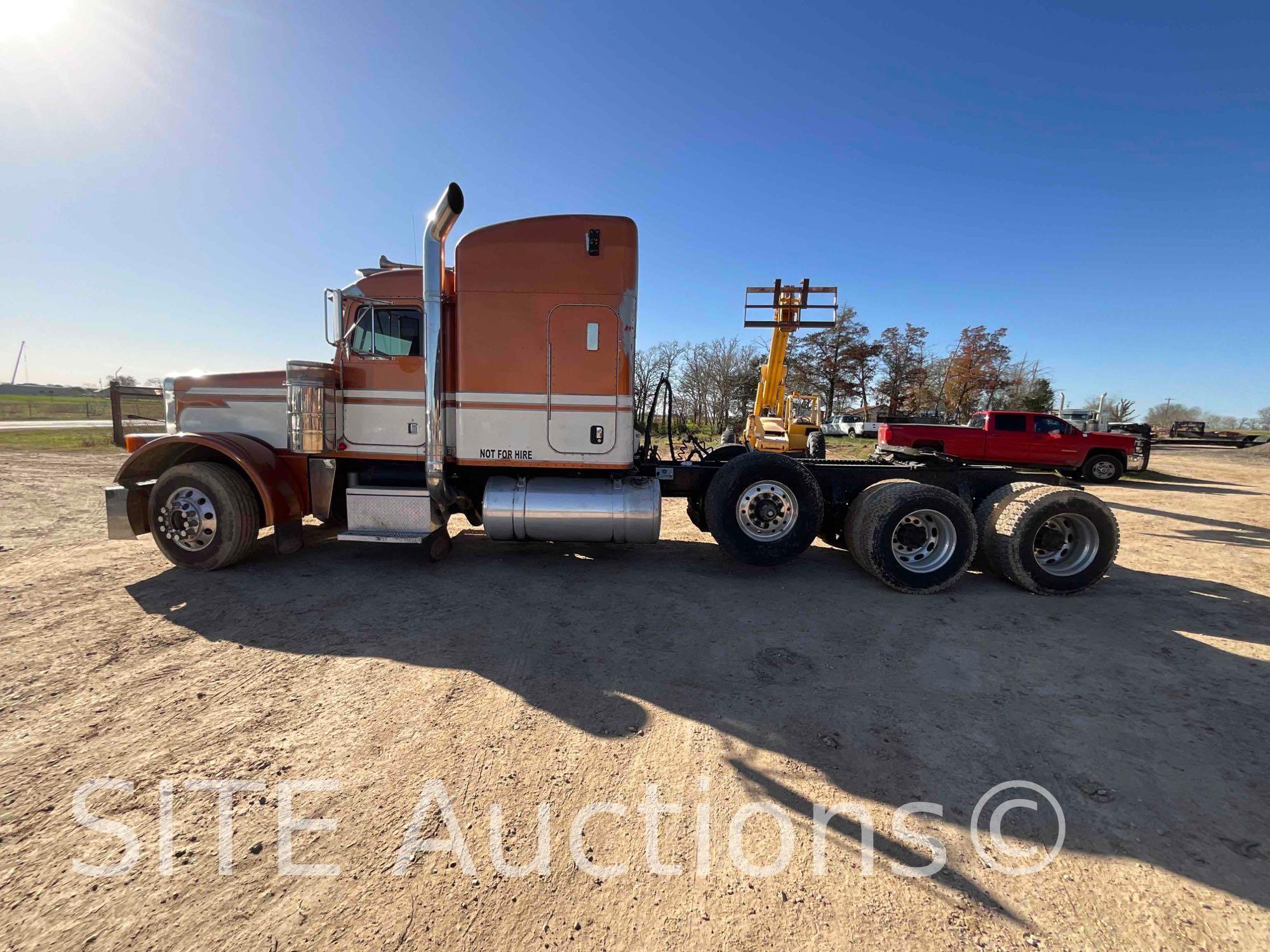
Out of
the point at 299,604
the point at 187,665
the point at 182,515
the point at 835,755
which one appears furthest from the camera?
the point at 182,515

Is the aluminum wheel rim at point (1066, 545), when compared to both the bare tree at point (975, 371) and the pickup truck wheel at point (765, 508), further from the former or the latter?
the bare tree at point (975, 371)

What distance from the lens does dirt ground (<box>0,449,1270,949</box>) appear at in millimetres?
1866

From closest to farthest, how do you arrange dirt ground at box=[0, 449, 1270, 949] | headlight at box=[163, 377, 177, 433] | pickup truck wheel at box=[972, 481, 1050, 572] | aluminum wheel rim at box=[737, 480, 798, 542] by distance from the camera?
dirt ground at box=[0, 449, 1270, 949] → pickup truck wheel at box=[972, 481, 1050, 572] → aluminum wheel rim at box=[737, 480, 798, 542] → headlight at box=[163, 377, 177, 433]

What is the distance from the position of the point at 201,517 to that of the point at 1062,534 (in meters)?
9.07

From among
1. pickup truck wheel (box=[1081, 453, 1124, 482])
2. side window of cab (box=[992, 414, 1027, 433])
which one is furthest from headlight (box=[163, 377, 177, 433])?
pickup truck wheel (box=[1081, 453, 1124, 482])

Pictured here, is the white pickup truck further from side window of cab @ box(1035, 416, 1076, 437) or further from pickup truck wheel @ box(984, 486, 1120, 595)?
pickup truck wheel @ box(984, 486, 1120, 595)

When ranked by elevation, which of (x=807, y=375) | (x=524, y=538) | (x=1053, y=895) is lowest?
(x=1053, y=895)

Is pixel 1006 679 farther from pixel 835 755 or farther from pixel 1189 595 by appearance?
pixel 1189 595

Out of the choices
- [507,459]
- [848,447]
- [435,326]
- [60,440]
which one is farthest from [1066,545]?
[60,440]

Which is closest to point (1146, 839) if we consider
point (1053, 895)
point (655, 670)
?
point (1053, 895)

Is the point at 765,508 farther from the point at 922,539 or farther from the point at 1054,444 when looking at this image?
the point at 1054,444

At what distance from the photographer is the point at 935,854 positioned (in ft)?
6.98

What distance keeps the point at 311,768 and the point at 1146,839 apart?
394 centimetres

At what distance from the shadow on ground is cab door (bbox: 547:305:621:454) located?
1505mm
